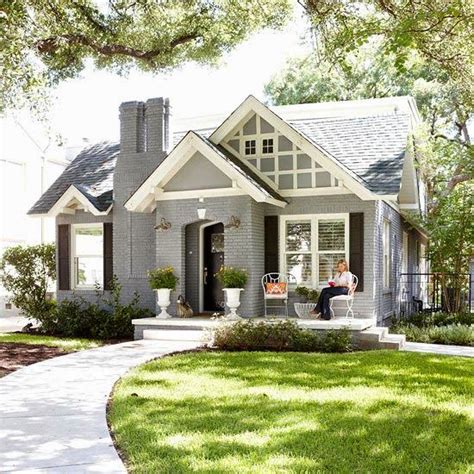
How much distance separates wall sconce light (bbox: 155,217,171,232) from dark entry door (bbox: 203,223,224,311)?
1.29 meters

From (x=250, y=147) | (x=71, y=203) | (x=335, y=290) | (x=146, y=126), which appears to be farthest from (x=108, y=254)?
(x=335, y=290)

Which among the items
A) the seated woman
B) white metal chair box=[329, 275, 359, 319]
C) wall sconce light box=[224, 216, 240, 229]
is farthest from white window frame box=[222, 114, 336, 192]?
white metal chair box=[329, 275, 359, 319]

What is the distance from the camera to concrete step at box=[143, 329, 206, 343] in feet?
45.5

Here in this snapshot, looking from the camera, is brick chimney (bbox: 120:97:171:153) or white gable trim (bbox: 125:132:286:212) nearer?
white gable trim (bbox: 125:132:286:212)

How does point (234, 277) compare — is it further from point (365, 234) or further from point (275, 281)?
point (365, 234)

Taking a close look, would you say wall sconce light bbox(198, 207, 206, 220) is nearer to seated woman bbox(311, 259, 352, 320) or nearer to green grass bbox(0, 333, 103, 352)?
seated woman bbox(311, 259, 352, 320)

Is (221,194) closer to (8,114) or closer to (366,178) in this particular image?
(366,178)

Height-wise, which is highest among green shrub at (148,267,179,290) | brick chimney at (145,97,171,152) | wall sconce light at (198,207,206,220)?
brick chimney at (145,97,171,152)

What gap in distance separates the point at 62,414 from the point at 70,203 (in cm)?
1127

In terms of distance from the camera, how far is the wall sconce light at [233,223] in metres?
14.8

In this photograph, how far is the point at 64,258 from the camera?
18.2m

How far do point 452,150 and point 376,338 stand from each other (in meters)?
8.41

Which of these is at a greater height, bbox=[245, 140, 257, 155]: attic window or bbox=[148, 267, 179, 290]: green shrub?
bbox=[245, 140, 257, 155]: attic window

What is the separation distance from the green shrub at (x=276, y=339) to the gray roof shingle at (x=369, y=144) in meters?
3.87
